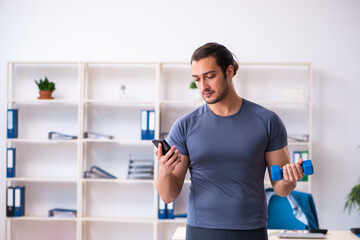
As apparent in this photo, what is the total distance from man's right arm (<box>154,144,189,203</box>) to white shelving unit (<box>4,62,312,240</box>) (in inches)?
101

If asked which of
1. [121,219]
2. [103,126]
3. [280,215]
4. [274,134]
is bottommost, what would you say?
[121,219]

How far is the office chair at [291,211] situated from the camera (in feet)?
10.3

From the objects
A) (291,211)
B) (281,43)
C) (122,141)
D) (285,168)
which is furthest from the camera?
(281,43)

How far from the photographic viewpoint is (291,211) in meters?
3.27

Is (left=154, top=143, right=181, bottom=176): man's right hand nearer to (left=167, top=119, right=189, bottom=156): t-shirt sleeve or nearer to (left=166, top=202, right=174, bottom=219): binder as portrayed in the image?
(left=167, top=119, right=189, bottom=156): t-shirt sleeve

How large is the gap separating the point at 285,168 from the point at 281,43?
298cm

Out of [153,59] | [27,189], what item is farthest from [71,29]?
[27,189]

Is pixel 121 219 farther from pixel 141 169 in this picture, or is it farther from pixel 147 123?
pixel 147 123

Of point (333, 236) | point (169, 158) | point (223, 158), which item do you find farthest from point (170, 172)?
point (333, 236)

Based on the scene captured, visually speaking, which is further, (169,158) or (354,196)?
(354,196)

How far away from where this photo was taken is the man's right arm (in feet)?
5.32

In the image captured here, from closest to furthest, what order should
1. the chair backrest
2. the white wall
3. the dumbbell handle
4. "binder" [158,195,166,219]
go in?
the dumbbell handle → the chair backrest → "binder" [158,195,166,219] → the white wall

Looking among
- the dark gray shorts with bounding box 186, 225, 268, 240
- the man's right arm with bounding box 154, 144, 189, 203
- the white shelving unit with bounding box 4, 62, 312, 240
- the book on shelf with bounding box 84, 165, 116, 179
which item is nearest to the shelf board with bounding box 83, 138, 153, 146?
the white shelving unit with bounding box 4, 62, 312, 240

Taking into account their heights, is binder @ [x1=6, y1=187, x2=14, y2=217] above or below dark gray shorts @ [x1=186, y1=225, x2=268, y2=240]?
below
